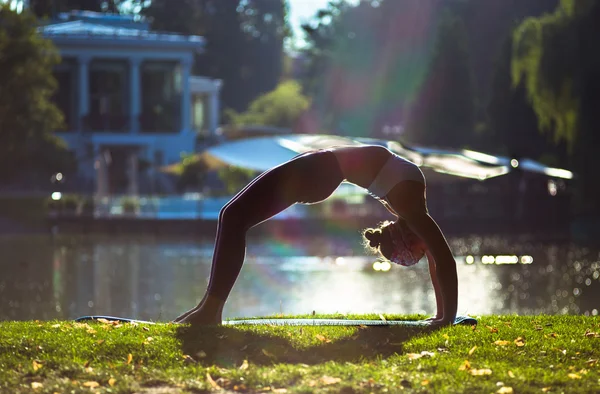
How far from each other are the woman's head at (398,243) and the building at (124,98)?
4252cm

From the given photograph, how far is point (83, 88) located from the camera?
53.1 meters

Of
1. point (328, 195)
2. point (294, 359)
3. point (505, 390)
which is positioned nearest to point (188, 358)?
point (294, 359)

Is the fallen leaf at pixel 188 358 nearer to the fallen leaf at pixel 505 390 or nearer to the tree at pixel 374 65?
the fallen leaf at pixel 505 390

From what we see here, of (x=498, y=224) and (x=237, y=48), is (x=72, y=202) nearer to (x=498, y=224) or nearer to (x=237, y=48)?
(x=498, y=224)

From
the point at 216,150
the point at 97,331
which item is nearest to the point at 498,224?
the point at 216,150

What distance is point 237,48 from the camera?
321 feet

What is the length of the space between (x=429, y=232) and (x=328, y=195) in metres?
0.85

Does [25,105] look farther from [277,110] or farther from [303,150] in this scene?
[277,110]

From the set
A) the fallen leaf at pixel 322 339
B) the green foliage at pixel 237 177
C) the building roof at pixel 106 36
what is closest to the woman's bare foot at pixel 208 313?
the fallen leaf at pixel 322 339

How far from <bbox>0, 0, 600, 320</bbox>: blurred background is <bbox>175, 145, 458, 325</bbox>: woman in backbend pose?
35.1 feet

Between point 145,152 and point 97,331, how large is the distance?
152 feet

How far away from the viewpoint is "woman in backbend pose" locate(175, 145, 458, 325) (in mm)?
8852

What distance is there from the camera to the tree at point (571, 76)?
34.6 meters

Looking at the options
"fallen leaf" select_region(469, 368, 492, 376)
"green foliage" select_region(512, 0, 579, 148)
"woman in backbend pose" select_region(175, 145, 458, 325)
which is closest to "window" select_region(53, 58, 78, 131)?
"green foliage" select_region(512, 0, 579, 148)
